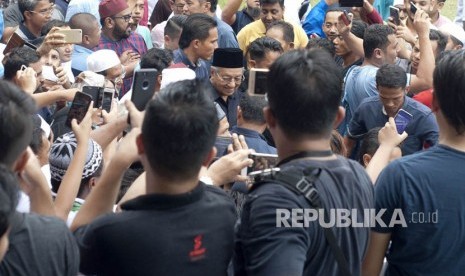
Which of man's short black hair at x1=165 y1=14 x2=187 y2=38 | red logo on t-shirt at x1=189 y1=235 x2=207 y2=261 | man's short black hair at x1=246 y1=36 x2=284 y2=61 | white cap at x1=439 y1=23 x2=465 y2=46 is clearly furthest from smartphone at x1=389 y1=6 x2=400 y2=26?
red logo on t-shirt at x1=189 y1=235 x2=207 y2=261

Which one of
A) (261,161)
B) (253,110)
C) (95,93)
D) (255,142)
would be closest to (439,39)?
(253,110)

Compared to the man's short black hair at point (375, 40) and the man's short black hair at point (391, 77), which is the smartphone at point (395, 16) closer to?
the man's short black hair at point (375, 40)

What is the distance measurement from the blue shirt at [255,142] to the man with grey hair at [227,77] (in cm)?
151

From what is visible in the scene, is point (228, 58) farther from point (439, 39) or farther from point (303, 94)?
point (303, 94)

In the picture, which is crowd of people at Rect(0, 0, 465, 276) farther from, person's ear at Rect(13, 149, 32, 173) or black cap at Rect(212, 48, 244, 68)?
black cap at Rect(212, 48, 244, 68)

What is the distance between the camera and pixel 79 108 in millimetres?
4121

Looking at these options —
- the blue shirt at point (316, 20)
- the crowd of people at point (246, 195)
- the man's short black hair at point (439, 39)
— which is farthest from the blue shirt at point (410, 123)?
the blue shirt at point (316, 20)

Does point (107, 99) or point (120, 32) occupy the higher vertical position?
point (107, 99)

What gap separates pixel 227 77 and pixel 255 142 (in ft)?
5.76

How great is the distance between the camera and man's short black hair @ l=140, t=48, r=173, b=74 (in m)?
6.85

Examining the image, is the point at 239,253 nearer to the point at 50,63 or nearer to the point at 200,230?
the point at 200,230

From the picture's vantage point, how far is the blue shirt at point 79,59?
7.93 meters

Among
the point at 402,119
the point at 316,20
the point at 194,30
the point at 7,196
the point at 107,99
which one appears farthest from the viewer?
the point at 316,20

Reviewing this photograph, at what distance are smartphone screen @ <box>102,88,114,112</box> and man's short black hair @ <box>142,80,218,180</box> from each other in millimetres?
2397
